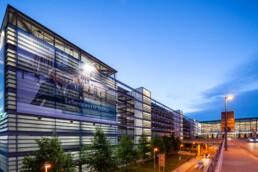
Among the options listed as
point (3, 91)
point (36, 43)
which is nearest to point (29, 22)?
point (36, 43)

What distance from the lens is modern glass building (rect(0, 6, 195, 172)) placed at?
1786 centimetres

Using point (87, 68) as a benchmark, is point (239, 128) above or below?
below

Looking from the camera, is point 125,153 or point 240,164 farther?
point 125,153

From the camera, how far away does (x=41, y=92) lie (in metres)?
20.0

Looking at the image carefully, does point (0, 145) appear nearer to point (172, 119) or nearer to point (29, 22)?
point (29, 22)

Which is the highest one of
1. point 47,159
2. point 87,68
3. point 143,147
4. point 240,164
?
point 87,68

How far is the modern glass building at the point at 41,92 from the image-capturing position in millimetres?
17859

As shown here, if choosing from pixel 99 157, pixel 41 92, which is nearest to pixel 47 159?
pixel 99 157

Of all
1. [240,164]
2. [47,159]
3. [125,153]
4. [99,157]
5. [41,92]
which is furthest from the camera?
[125,153]

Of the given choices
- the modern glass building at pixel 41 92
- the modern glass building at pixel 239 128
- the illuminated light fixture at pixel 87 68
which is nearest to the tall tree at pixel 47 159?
the modern glass building at pixel 41 92

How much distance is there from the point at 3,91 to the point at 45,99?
14.5 feet

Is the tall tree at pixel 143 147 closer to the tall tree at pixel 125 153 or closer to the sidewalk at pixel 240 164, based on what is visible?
the tall tree at pixel 125 153

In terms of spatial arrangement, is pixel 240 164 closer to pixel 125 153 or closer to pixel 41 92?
pixel 41 92

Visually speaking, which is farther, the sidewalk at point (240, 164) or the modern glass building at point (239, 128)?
the modern glass building at point (239, 128)
